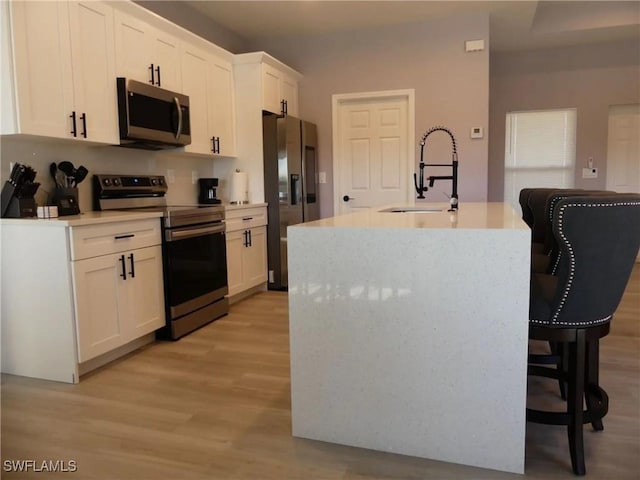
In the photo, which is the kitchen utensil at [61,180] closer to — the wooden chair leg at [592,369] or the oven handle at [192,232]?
the oven handle at [192,232]

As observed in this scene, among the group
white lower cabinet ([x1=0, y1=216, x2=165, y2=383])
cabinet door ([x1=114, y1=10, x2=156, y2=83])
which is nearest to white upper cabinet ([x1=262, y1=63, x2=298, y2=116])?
cabinet door ([x1=114, y1=10, x2=156, y2=83])

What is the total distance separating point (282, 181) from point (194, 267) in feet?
5.20

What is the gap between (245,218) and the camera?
4.46 metres

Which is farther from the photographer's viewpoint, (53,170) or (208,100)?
(208,100)

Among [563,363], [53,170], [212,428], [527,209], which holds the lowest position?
[212,428]

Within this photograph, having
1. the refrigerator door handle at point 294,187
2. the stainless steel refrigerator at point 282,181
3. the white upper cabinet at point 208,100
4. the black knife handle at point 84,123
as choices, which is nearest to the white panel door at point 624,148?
the stainless steel refrigerator at point 282,181

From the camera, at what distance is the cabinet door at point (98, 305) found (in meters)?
2.62

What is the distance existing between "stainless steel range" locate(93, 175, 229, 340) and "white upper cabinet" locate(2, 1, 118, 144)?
524mm

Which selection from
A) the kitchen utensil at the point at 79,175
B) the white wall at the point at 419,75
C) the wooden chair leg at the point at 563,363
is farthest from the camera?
the white wall at the point at 419,75

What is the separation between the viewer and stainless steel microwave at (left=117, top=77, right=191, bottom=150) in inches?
130

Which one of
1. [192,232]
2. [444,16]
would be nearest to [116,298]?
[192,232]

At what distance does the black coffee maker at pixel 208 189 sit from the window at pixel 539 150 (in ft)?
13.4

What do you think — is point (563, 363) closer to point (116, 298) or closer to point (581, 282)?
point (581, 282)

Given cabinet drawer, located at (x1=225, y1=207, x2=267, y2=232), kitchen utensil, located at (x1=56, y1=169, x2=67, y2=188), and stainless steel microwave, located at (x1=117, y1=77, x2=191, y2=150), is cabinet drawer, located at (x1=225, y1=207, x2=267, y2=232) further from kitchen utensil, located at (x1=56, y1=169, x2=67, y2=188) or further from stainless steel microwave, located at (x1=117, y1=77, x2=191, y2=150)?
kitchen utensil, located at (x1=56, y1=169, x2=67, y2=188)
